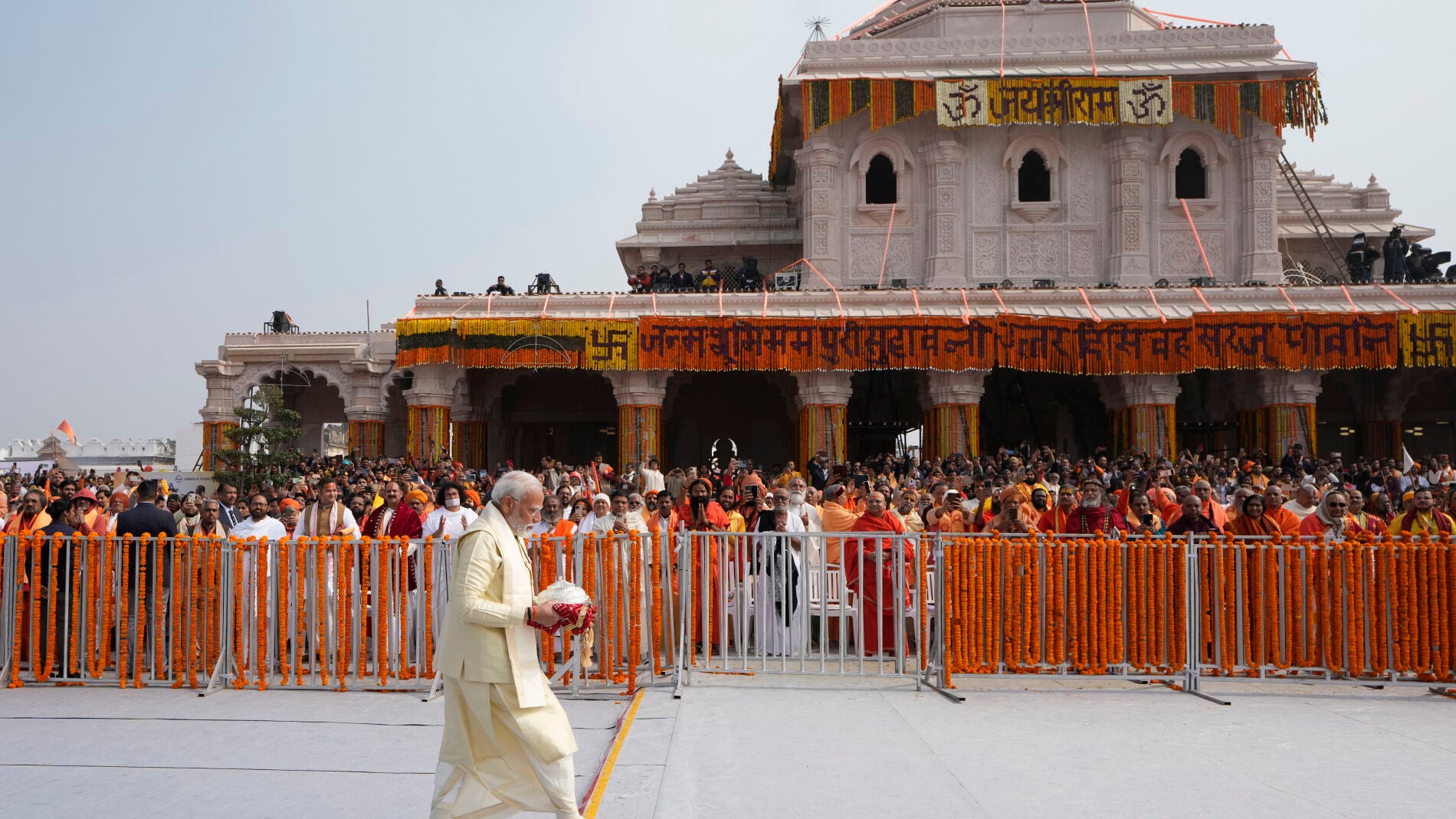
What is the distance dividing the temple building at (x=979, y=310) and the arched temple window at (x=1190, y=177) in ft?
0.26

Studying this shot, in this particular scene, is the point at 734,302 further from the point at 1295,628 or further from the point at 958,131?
the point at 1295,628

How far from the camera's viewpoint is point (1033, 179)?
26.4 m

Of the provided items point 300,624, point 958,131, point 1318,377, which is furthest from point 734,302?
point 300,624

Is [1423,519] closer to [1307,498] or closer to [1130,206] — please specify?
[1307,498]

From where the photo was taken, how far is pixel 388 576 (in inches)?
256

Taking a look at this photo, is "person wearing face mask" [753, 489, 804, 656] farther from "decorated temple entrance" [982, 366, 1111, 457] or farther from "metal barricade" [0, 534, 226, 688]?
"decorated temple entrance" [982, 366, 1111, 457]

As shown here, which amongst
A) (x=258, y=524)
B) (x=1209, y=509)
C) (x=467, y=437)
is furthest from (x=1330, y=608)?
(x=467, y=437)

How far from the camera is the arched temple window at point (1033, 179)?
26.3m

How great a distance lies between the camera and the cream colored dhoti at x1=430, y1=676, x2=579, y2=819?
3.61 metres

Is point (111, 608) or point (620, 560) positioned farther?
point (111, 608)

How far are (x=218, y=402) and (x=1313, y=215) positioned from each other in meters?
28.3

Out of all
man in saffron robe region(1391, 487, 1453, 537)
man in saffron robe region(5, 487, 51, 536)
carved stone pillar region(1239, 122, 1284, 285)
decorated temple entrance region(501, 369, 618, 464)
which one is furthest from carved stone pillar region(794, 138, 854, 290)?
man in saffron robe region(5, 487, 51, 536)

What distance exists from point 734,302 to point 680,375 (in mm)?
2561

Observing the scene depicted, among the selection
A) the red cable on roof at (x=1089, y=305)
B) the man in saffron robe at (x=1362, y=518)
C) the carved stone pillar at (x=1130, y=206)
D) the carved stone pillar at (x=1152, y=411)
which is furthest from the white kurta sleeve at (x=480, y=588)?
the carved stone pillar at (x=1130, y=206)
